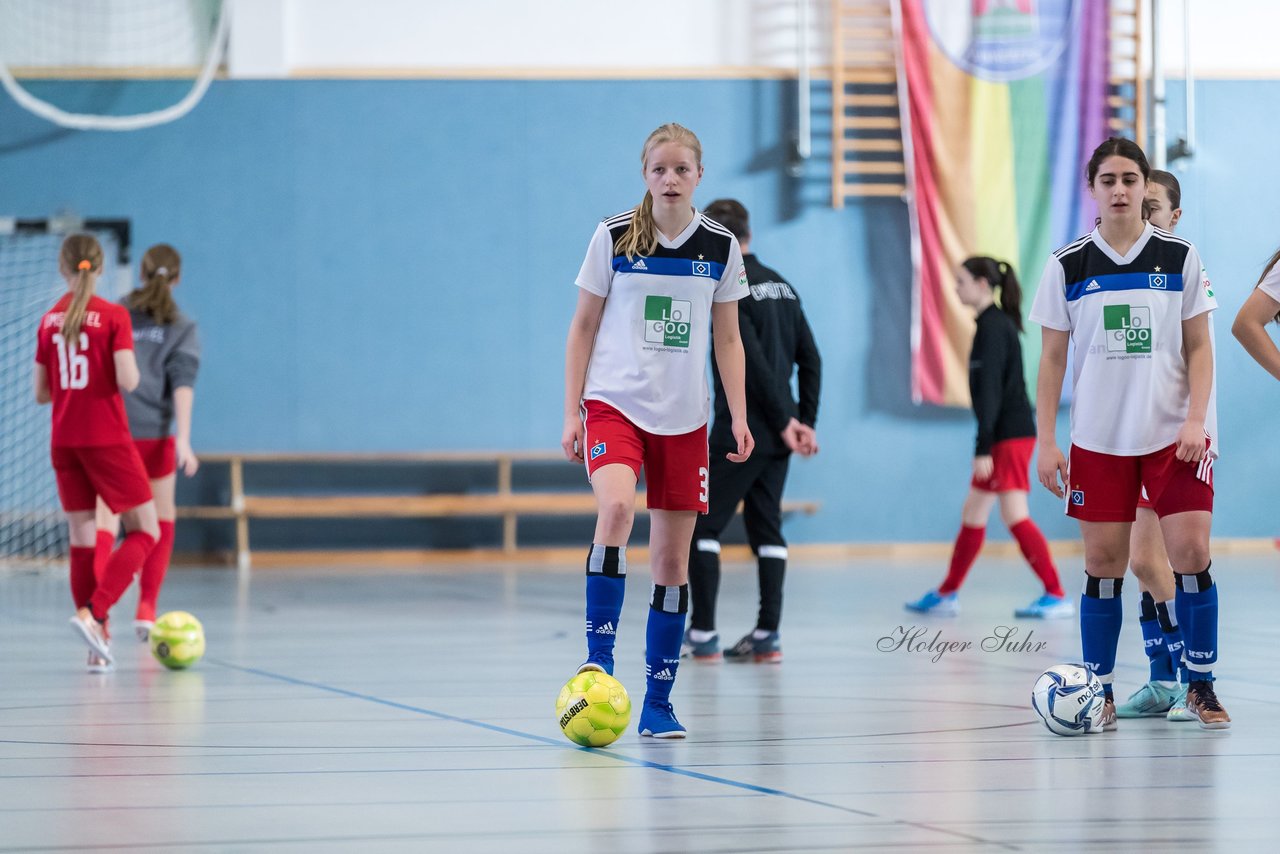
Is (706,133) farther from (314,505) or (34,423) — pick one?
(34,423)

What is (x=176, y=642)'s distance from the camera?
524 centimetres

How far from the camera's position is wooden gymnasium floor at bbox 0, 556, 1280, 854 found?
2.73 metres

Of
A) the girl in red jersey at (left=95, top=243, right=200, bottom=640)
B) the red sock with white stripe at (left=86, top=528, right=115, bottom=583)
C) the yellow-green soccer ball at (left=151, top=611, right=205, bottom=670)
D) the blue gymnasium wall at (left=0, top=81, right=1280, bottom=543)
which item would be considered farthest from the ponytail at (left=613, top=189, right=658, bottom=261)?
the blue gymnasium wall at (left=0, top=81, right=1280, bottom=543)

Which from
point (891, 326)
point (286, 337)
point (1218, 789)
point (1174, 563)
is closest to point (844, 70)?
point (891, 326)

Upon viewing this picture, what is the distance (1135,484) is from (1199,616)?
0.38 metres

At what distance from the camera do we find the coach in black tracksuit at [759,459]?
18.0ft

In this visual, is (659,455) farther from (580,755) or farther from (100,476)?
(100,476)

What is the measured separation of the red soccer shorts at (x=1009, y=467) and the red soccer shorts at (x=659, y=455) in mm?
3676

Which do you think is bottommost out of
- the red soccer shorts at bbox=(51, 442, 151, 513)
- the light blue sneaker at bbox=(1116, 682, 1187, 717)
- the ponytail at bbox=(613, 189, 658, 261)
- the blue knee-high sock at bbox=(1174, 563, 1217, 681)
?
the light blue sneaker at bbox=(1116, 682, 1187, 717)

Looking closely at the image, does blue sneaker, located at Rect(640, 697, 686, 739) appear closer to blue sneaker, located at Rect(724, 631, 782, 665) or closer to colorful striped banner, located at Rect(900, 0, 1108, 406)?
blue sneaker, located at Rect(724, 631, 782, 665)

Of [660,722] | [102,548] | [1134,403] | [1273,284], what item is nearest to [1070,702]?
[1134,403]

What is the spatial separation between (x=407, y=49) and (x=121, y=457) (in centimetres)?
683

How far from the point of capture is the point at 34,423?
11.4 m

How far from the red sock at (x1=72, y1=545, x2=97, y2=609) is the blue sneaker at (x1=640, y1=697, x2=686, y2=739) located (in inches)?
107
